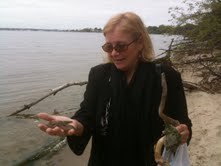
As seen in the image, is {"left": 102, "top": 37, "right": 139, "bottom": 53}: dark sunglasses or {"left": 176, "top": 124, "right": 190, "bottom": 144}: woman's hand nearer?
{"left": 176, "top": 124, "right": 190, "bottom": 144}: woman's hand

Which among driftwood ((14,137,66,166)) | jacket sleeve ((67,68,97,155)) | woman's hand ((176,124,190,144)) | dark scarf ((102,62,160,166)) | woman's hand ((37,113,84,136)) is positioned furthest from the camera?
driftwood ((14,137,66,166))

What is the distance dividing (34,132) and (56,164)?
3057 mm

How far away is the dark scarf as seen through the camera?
284cm

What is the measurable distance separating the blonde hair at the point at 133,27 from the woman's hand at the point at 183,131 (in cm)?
75

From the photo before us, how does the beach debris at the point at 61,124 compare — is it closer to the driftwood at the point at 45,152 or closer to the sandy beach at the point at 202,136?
the sandy beach at the point at 202,136

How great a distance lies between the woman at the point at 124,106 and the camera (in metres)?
2.84

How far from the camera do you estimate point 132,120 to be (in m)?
2.84

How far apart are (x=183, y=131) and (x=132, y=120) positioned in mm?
430

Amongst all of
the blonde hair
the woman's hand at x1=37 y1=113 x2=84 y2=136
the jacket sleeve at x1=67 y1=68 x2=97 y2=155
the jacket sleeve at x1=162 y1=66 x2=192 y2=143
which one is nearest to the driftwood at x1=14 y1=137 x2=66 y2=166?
the jacket sleeve at x1=67 y1=68 x2=97 y2=155

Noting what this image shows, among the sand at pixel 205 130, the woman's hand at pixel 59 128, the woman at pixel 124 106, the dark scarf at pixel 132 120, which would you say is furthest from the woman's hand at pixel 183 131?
the sand at pixel 205 130

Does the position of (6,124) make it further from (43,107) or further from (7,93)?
(7,93)

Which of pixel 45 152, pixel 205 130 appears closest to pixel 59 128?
pixel 205 130

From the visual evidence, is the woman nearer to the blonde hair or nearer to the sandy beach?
the blonde hair

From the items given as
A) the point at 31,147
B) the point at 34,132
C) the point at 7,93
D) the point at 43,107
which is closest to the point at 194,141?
the point at 31,147
